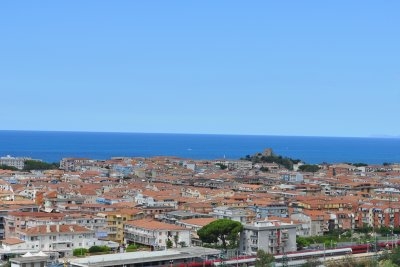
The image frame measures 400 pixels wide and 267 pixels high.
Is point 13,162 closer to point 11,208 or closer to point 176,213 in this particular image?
point 11,208

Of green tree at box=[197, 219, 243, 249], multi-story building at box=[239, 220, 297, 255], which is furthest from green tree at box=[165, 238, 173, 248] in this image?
multi-story building at box=[239, 220, 297, 255]

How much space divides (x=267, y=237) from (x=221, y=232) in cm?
167

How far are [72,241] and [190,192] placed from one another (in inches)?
756

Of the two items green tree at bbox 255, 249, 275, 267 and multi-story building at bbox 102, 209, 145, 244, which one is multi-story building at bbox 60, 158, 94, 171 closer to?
multi-story building at bbox 102, 209, 145, 244

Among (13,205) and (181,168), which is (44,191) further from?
(181,168)

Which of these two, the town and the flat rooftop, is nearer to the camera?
the flat rooftop

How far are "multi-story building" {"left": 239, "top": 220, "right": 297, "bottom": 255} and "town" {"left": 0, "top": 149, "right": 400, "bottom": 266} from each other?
38 millimetres

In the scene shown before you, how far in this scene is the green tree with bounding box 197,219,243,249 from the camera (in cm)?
2769

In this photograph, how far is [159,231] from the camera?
28422 millimetres

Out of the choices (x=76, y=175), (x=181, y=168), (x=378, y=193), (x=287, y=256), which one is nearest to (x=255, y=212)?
(x=287, y=256)

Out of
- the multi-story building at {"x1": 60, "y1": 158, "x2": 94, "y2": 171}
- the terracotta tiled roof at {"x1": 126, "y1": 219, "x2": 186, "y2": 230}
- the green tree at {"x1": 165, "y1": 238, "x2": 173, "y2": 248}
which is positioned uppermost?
the multi-story building at {"x1": 60, "y1": 158, "x2": 94, "y2": 171}

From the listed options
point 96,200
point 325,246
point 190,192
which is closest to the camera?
point 325,246

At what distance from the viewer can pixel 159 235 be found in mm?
28438

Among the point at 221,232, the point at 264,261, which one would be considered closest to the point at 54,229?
the point at 221,232
